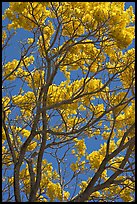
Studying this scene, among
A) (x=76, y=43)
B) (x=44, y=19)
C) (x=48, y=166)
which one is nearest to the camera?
(x=76, y=43)

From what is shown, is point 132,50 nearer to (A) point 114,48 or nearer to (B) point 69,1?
(A) point 114,48

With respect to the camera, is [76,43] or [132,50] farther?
[132,50]

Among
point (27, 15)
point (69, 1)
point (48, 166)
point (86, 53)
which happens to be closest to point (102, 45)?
point (86, 53)

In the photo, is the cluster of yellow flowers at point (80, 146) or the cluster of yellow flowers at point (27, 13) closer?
the cluster of yellow flowers at point (27, 13)

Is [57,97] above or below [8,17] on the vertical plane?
below

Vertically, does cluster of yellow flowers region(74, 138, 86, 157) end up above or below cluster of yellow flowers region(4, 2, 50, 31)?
below

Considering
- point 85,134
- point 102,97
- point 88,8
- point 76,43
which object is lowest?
point 85,134

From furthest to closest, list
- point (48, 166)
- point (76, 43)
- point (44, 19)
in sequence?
1. point (48, 166)
2. point (44, 19)
3. point (76, 43)

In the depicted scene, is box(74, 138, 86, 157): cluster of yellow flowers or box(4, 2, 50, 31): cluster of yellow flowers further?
box(74, 138, 86, 157): cluster of yellow flowers

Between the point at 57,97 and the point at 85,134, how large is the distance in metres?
0.80

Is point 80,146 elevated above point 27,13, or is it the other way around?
point 27,13

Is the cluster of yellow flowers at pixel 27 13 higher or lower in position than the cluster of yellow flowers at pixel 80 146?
higher

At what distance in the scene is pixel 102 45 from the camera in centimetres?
629

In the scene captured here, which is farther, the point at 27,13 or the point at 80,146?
the point at 80,146
